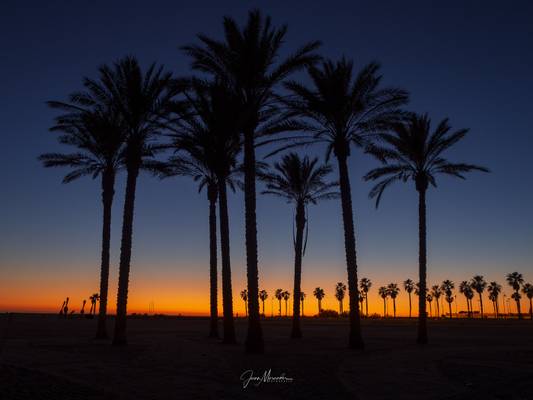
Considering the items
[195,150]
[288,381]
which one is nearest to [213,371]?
[288,381]

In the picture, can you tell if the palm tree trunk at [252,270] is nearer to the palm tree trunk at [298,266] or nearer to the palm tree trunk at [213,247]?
the palm tree trunk at [213,247]

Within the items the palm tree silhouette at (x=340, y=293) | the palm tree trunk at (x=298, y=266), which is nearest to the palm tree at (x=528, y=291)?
the palm tree silhouette at (x=340, y=293)

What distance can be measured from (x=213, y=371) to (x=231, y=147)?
12044mm

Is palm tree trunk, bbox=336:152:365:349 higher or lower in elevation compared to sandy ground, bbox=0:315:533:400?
higher

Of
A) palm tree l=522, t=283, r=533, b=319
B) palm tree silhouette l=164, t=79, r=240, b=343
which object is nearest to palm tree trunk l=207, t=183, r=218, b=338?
palm tree silhouette l=164, t=79, r=240, b=343

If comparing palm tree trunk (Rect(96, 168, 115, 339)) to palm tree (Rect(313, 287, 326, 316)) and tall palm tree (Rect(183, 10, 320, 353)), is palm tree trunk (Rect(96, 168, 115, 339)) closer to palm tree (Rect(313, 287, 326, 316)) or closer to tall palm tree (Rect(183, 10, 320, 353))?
tall palm tree (Rect(183, 10, 320, 353))

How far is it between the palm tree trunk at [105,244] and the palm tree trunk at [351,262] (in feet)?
41.0

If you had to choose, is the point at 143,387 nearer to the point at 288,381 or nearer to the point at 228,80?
the point at 288,381

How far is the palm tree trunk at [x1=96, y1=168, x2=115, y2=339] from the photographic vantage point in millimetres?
24844

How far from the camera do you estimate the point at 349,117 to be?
2208 cm

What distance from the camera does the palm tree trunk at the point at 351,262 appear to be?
20.4 meters

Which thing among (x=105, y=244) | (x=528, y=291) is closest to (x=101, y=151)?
(x=105, y=244)

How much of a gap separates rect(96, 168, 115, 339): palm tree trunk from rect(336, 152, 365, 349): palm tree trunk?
41.0 ft

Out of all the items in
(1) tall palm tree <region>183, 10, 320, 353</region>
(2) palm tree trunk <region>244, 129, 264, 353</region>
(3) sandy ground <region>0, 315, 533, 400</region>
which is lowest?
(3) sandy ground <region>0, 315, 533, 400</region>
